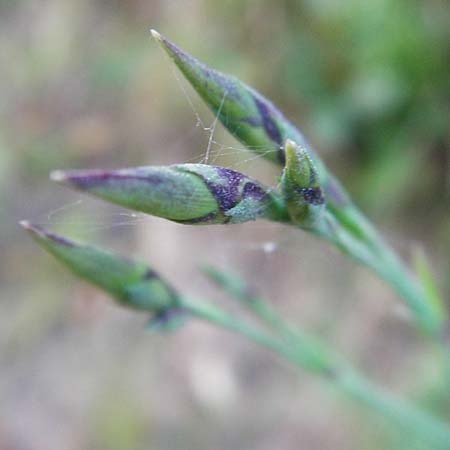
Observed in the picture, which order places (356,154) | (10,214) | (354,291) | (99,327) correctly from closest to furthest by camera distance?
(354,291)
(356,154)
(99,327)
(10,214)

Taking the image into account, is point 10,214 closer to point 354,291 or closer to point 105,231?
point 105,231

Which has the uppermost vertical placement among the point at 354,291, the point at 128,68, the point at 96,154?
the point at 128,68

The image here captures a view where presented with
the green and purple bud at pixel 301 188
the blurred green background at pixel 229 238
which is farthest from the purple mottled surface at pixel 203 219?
the blurred green background at pixel 229 238

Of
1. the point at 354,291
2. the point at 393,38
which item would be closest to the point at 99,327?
the point at 354,291

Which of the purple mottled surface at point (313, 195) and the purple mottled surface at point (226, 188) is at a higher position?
the purple mottled surface at point (313, 195)

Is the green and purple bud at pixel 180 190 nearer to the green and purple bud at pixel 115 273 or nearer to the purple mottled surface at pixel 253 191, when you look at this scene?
the purple mottled surface at pixel 253 191

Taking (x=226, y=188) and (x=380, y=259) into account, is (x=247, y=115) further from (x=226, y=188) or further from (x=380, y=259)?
(x=380, y=259)
